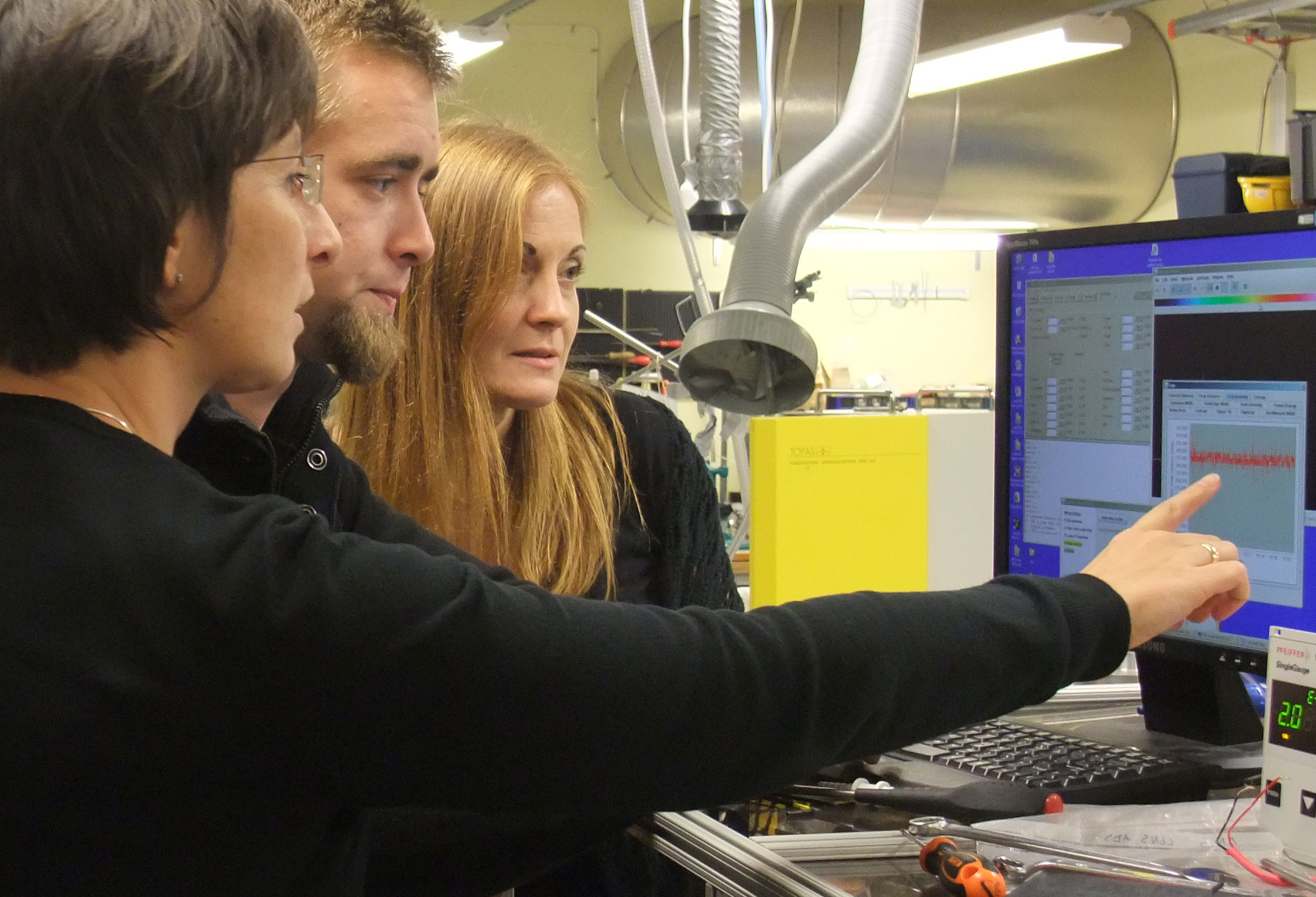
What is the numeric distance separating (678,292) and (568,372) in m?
4.05

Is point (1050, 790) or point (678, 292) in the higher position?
point (678, 292)

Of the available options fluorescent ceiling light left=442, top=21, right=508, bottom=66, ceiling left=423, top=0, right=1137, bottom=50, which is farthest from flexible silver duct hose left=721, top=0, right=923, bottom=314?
ceiling left=423, top=0, right=1137, bottom=50

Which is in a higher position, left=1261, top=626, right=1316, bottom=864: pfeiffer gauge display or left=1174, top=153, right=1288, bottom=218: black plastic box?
left=1174, top=153, right=1288, bottom=218: black plastic box

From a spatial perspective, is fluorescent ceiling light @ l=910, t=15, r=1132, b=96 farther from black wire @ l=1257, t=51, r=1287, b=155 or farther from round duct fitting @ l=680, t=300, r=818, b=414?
round duct fitting @ l=680, t=300, r=818, b=414

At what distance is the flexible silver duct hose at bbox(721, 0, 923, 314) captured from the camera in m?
0.97

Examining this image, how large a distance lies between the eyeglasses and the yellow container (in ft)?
3.06

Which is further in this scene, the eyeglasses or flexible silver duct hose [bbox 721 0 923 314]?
flexible silver duct hose [bbox 721 0 923 314]

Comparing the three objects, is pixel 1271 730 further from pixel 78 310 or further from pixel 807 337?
pixel 78 310

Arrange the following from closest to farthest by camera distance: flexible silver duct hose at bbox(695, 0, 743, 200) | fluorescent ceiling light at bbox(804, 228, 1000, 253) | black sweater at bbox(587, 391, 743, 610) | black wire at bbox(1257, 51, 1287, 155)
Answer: flexible silver duct hose at bbox(695, 0, 743, 200) → black sweater at bbox(587, 391, 743, 610) → black wire at bbox(1257, 51, 1287, 155) → fluorescent ceiling light at bbox(804, 228, 1000, 253)

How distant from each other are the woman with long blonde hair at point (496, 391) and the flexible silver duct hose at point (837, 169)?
1.74 feet

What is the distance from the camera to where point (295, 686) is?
601mm

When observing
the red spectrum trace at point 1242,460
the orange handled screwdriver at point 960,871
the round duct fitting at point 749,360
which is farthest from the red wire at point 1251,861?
the round duct fitting at point 749,360

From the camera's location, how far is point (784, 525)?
1.57 metres

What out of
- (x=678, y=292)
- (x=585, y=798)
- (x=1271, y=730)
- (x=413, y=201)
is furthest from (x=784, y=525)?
(x=678, y=292)
